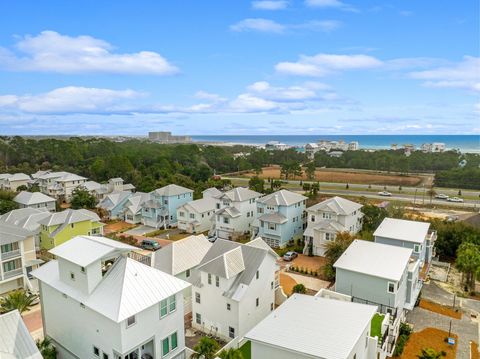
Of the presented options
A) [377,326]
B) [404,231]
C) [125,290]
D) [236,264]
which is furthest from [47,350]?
[404,231]

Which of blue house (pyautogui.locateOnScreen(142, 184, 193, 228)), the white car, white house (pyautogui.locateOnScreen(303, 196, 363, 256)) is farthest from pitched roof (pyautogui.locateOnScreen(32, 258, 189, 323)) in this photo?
the white car

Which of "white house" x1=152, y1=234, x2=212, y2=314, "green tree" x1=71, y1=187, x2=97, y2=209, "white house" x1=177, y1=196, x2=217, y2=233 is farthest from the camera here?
"green tree" x1=71, y1=187, x2=97, y2=209

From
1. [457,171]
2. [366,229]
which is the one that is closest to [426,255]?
[366,229]

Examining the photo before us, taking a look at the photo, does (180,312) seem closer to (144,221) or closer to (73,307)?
(73,307)

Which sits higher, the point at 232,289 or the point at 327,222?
the point at 327,222

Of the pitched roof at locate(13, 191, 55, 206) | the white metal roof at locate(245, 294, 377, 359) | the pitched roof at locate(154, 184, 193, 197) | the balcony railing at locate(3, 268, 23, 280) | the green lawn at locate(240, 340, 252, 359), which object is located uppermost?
the pitched roof at locate(154, 184, 193, 197)

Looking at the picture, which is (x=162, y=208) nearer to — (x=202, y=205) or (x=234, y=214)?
(x=202, y=205)

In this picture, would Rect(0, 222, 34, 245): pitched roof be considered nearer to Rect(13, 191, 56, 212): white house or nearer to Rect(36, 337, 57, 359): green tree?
Rect(36, 337, 57, 359): green tree
